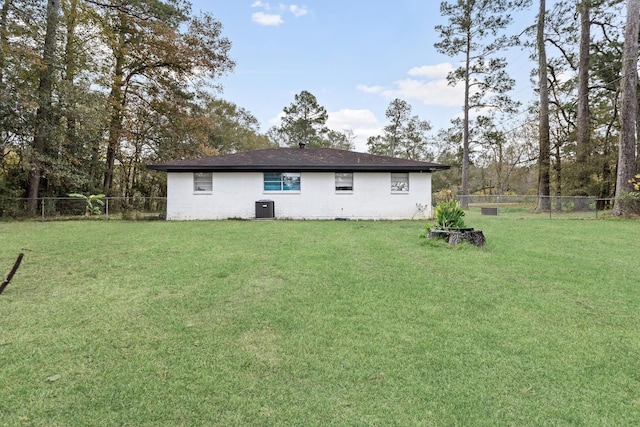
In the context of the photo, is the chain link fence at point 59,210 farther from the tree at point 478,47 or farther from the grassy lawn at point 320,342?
the tree at point 478,47

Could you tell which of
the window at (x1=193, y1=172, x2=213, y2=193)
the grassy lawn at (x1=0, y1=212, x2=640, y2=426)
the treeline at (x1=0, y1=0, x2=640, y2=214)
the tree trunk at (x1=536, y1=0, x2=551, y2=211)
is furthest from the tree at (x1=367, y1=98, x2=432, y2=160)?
the grassy lawn at (x1=0, y1=212, x2=640, y2=426)

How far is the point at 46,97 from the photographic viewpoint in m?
12.5

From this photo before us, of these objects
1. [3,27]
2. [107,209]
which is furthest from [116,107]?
[107,209]

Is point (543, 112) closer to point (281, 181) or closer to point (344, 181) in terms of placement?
point (344, 181)

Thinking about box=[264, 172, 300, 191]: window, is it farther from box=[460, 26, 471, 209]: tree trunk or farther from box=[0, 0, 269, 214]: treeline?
box=[460, 26, 471, 209]: tree trunk

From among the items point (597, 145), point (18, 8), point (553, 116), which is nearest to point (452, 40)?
point (553, 116)

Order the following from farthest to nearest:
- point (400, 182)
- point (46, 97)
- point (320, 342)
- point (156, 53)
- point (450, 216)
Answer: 1. point (156, 53)
2. point (400, 182)
3. point (46, 97)
4. point (450, 216)
5. point (320, 342)

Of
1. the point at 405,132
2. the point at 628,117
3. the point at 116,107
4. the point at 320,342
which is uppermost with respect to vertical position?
the point at 405,132

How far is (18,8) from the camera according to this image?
1199 cm

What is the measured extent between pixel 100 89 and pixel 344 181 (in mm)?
13461

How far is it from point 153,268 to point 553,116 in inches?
1041

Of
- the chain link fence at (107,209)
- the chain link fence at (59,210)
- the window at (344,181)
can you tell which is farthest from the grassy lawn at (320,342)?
the chain link fence at (107,209)

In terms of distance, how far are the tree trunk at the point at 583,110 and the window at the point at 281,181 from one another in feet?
50.3

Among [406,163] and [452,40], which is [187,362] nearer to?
[406,163]
